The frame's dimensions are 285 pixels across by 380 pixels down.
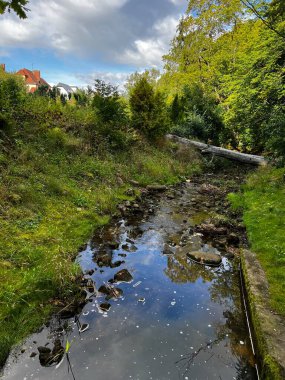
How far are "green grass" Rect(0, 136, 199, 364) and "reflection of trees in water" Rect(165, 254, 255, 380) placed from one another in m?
2.58

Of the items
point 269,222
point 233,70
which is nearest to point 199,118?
point 233,70

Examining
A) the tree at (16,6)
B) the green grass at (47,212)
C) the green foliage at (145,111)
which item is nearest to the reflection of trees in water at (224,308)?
the green grass at (47,212)

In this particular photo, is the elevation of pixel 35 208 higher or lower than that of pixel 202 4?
lower

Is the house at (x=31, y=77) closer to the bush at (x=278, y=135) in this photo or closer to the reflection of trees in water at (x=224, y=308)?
the bush at (x=278, y=135)

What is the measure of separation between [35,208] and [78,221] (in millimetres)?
1360

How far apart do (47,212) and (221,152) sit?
1527 centimetres

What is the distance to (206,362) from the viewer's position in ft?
14.6

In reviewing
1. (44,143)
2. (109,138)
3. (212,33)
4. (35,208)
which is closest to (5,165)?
(35,208)

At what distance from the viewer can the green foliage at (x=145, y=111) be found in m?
19.0

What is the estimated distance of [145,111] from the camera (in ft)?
63.0

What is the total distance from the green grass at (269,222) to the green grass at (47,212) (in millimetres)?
4272

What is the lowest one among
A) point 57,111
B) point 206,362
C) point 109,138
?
point 206,362

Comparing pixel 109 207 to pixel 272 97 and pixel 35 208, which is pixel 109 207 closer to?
pixel 35 208

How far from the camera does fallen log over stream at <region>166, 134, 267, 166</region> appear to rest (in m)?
19.6
